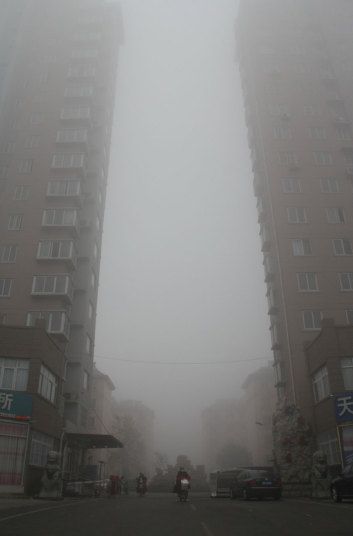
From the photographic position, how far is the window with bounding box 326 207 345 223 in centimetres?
4931

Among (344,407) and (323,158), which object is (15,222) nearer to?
(323,158)

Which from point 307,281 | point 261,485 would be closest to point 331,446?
point 261,485

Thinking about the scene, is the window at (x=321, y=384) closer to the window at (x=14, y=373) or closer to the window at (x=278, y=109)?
the window at (x=14, y=373)

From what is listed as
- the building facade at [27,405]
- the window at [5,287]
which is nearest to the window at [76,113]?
the window at [5,287]

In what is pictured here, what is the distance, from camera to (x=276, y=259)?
160 feet

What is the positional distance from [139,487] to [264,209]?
109ft

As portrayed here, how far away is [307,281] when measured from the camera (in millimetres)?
46062

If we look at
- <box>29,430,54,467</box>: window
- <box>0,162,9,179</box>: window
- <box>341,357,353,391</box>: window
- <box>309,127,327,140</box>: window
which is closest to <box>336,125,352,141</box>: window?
<box>309,127,327,140</box>: window

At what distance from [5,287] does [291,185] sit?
104ft

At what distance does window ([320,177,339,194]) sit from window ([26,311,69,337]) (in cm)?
3045

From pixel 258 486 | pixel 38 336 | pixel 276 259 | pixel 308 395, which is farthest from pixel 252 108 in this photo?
pixel 258 486

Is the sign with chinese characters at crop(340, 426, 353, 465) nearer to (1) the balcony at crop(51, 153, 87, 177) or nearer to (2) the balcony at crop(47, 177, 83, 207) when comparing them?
(2) the balcony at crop(47, 177, 83, 207)

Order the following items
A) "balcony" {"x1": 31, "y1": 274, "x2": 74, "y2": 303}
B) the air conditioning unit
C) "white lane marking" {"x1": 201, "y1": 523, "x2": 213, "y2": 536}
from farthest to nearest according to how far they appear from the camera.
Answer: the air conditioning unit
"balcony" {"x1": 31, "y1": 274, "x2": 74, "y2": 303}
"white lane marking" {"x1": 201, "y1": 523, "x2": 213, "y2": 536}

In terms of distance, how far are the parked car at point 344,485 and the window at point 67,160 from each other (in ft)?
142
